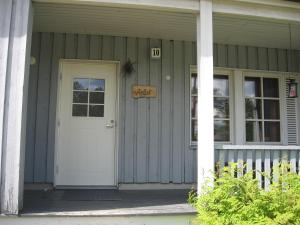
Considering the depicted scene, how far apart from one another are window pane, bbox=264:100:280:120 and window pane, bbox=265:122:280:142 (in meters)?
0.12

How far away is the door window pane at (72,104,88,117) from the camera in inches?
207

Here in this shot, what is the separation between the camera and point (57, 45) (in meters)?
5.23

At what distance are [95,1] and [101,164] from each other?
2.48 meters

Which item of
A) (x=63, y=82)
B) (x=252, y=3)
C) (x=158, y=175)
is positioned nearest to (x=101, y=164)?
(x=158, y=175)

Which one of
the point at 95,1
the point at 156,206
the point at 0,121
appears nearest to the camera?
the point at 0,121

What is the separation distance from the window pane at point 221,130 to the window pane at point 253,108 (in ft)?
1.38

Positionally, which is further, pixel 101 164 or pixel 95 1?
pixel 101 164

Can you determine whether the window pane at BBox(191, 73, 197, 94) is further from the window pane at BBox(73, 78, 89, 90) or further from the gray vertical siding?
the window pane at BBox(73, 78, 89, 90)

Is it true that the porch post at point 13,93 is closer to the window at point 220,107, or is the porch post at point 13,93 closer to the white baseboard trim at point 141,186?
the white baseboard trim at point 141,186

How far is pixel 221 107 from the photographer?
572 centimetres

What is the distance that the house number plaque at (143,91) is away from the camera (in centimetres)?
533

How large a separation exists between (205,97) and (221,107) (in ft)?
6.56

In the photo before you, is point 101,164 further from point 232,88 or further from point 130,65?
point 232,88

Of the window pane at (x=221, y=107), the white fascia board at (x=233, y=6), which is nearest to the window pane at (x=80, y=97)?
the white fascia board at (x=233, y=6)
